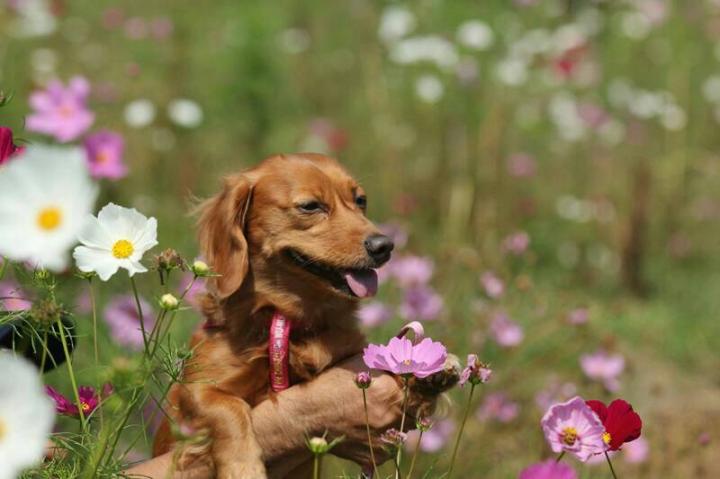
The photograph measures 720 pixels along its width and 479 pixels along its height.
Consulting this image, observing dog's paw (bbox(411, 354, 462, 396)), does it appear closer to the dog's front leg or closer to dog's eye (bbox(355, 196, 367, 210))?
the dog's front leg

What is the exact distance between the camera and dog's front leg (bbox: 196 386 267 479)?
2111 millimetres

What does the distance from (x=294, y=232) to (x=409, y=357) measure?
100 centimetres

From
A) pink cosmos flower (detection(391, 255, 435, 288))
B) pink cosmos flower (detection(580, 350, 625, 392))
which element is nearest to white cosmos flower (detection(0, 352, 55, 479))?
pink cosmos flower (detection(580, 350, 625, 392))

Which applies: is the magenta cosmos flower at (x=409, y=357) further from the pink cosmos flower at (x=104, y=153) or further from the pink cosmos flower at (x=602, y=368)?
the pink cosmos flower at (x=104, y=153)

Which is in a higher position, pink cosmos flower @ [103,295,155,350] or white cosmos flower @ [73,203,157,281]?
white cosmos flower @ [73,203,157,281]

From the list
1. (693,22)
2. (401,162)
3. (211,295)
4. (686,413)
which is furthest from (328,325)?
(693,22)

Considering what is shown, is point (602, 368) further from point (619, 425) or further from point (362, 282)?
point (619, 425)

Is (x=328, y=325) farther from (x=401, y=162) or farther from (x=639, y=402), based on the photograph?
(x=401, y=162)

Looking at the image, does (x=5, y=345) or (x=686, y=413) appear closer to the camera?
(x=5, y=345)

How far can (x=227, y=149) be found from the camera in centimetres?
661

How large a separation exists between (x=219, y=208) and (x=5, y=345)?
889 millimetres

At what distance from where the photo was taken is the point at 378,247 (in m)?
2.51

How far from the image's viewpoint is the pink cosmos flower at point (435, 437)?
10.1 feet

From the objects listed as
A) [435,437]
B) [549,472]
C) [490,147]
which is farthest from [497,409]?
[490,147]
